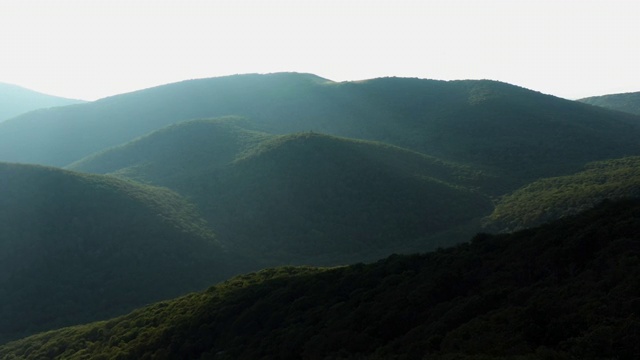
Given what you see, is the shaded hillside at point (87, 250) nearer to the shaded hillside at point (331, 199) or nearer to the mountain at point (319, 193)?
the mountain at point (319, 193)

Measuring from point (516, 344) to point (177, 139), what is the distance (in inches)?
3451

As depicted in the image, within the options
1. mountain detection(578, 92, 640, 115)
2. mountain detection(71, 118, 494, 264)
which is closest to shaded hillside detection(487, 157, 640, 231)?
mountain detection(71, 118, 494, 264)

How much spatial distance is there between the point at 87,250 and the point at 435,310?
44076mm

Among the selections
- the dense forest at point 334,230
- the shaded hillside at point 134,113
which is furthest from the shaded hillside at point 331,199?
the shaded hillside at point 134,113

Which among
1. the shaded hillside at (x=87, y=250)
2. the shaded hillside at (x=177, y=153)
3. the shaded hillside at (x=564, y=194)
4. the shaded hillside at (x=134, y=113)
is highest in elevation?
the shaded hillside at (x=134, y=113)

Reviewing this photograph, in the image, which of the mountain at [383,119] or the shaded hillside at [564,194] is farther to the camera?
the mountain at [383,119]

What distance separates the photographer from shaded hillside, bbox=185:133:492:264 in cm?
5109

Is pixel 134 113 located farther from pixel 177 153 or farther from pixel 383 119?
pixel 383 119

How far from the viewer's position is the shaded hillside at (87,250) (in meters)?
41.2

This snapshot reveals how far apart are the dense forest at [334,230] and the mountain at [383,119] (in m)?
0.66

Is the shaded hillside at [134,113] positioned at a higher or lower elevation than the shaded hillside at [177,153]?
higher

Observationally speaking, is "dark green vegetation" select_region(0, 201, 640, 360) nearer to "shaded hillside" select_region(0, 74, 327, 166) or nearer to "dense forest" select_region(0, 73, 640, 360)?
"dense forest" select_region(0, 73, 640, 360)

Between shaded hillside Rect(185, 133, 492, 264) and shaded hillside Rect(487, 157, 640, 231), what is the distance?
4.10 meters

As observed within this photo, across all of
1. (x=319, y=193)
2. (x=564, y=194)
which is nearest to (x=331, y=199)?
(x=319, y=193)
